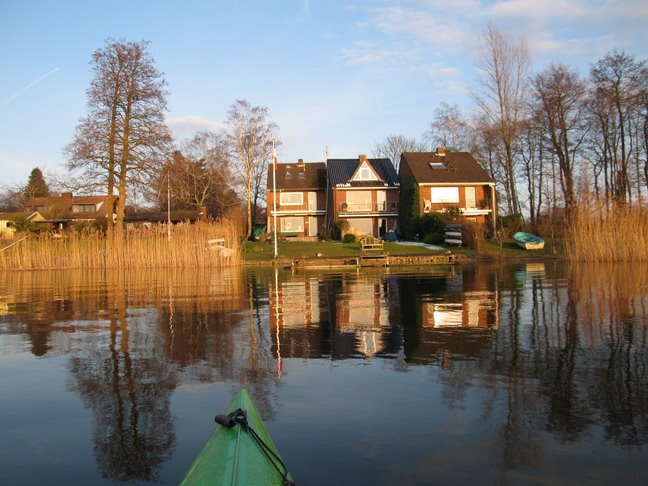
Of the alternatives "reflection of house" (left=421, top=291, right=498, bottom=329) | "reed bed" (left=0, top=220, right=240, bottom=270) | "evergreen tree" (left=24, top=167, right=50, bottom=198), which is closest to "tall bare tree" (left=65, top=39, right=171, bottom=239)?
"reed bed" (left=0, top=220, right=240, bottom=270)

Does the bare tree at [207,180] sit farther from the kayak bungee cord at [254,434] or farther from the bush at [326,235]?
the kayak bungee cord at [254,434]

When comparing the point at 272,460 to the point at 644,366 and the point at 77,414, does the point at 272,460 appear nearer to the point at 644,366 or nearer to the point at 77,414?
the point at 77,414

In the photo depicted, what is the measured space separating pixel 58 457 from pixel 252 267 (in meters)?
28.4

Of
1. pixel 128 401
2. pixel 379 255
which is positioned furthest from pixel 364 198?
pixel 128 401

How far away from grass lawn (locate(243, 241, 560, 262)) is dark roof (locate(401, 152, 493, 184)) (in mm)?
12202

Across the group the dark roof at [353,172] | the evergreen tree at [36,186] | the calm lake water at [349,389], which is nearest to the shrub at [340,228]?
the dark roof at [353,172]

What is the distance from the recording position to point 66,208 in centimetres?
7669

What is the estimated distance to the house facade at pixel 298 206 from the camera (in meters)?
60.1

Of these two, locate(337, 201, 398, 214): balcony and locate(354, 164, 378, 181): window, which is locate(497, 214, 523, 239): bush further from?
locate(354, 164, 378, 181): window

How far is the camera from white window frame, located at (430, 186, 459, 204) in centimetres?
5362

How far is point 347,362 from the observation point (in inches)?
326

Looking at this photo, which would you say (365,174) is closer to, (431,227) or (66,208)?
(431,227)

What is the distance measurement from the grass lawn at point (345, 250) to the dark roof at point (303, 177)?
15585 millimetres

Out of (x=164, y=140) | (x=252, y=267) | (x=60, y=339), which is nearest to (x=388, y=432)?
(x=60, y=339)
